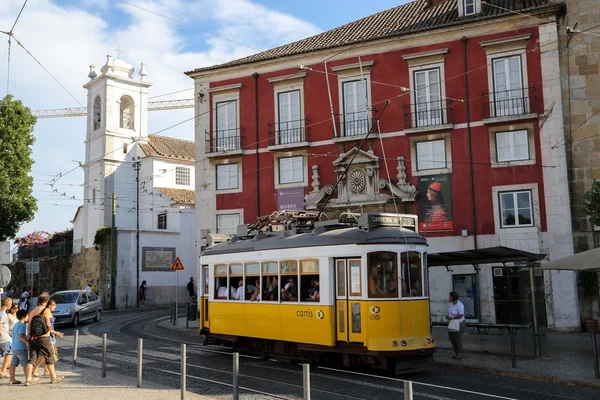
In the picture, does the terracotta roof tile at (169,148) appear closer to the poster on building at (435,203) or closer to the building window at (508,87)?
the poster on building at (435,203)

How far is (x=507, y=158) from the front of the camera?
23.8 metres

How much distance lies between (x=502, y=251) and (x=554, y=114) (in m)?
9.15

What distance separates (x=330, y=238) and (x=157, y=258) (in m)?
30.8

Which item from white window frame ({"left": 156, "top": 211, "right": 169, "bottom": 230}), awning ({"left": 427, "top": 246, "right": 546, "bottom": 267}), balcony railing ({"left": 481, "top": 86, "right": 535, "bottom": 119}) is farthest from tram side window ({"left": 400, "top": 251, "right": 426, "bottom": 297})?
white window frame ({"left": 156, "top": 211, "right": 169, "bottom": 230})

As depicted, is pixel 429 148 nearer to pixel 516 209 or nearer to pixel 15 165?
pixel 516 209

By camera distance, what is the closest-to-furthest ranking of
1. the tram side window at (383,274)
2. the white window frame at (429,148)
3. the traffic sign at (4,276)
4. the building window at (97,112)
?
the tram side window at (383,274) → the traffic sign at (4,276) → the white window frame at (429,148) → the building window at (97,112)

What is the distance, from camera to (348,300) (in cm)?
1336

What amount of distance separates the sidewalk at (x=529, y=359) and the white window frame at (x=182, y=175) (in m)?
34.9

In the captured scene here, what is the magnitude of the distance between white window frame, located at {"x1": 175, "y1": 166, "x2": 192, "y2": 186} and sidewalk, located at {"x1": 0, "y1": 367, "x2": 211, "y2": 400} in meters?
38.3

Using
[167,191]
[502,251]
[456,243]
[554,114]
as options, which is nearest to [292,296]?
[502,251]

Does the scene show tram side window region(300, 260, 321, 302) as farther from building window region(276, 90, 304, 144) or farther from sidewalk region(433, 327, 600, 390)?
building window region(276, 90, 304, 144)

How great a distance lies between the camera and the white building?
43.3 meters

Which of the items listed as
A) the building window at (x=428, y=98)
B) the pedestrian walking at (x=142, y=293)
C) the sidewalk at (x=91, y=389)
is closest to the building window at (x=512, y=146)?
the building window at (x=428, y=98)

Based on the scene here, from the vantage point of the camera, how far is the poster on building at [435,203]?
24531 millimetres
